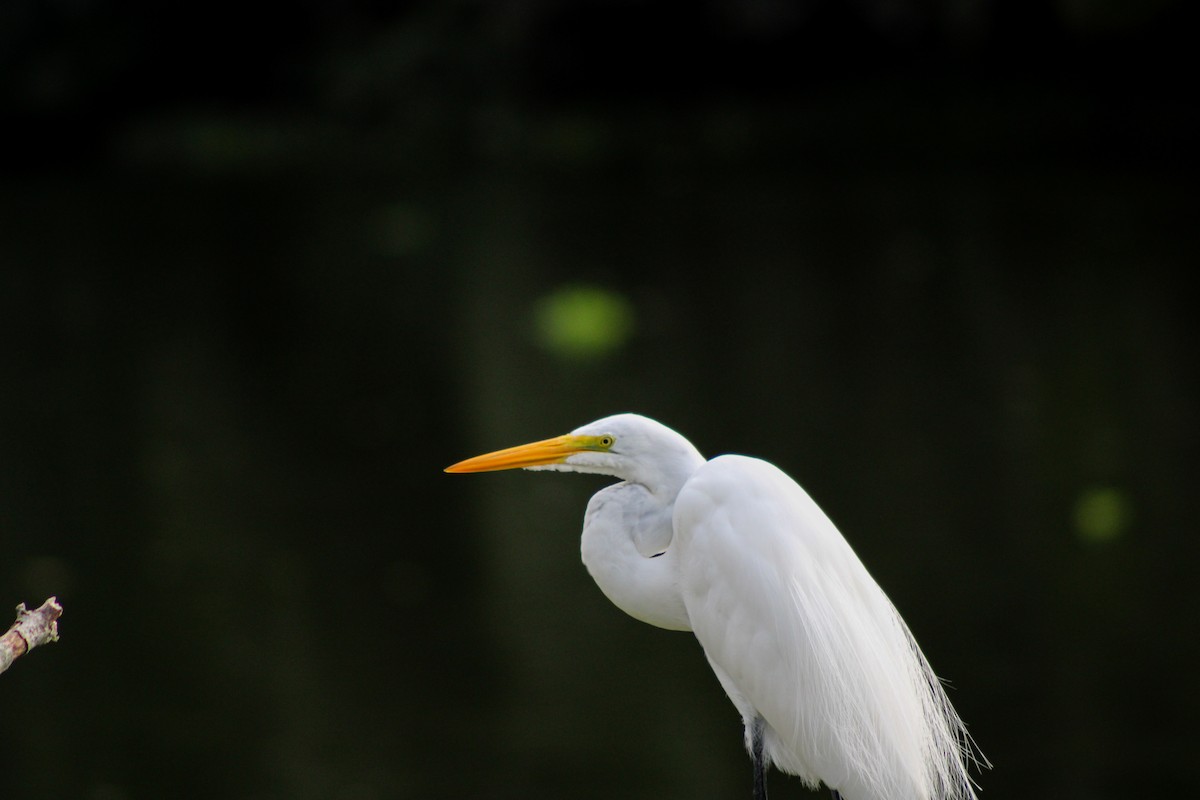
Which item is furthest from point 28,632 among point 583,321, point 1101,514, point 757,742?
point 583,321

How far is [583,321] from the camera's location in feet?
25.2

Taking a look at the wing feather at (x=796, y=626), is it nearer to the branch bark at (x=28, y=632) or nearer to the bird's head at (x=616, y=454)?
the bird's head at (x=616, y=454)

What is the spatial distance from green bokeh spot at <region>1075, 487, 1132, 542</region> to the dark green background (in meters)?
0.02

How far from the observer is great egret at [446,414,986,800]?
6.77 ft

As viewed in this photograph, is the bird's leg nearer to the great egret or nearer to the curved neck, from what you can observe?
the great egret

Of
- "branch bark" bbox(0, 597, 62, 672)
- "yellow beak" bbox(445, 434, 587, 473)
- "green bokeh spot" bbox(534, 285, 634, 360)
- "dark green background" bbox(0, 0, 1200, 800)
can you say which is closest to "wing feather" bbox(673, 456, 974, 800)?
"yellow beak" bbox(445, 434, 587, 473)

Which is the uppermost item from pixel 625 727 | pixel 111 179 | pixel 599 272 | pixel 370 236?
pixel 111 179

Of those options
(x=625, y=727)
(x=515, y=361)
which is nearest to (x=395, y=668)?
(x=625, y=727)

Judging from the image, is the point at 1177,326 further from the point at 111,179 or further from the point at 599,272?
the point at 111,179

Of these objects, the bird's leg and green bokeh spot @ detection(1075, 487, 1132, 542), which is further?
green bokeh spot @ detection(1075, 487, 1132, 542)

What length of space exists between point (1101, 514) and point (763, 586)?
311 cm

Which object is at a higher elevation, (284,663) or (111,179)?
(111,179)

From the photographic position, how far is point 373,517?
525 centimetres

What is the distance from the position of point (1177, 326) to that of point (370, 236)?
5.47 metres
